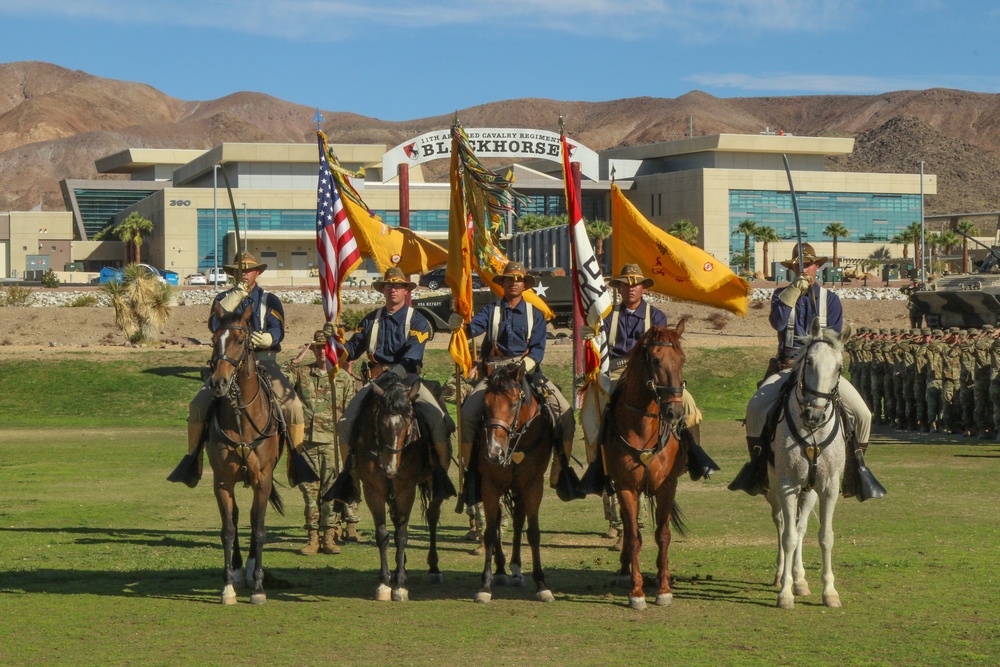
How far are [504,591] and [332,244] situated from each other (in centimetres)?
590

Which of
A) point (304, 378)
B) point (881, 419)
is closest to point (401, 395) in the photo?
point (304, 378)

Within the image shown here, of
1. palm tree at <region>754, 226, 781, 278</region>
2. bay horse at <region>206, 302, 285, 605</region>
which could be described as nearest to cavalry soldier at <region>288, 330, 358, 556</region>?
bay horse at <region>206, 302, 285, 605</region>

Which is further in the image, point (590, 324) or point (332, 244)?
point (332, 244)

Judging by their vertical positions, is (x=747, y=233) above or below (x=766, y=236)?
above

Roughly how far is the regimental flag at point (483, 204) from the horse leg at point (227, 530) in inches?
176

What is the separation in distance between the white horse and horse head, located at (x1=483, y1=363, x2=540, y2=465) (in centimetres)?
229

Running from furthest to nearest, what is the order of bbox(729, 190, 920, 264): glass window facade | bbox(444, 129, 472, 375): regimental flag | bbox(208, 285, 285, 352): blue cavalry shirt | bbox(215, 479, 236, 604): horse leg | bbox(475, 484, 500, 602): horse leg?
bbox(729, 190, 920, 264): glass window facade, bbox(444, 129, 472, 375): regimental flag, bbox(208, 285, 285, 352): blue cavalry shirt, bbox(215, 479, 236, 604): horse leg, bbox(475, 484, 500, 602): horse leg

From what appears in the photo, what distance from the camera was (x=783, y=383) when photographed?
Answer: 40.7 feet

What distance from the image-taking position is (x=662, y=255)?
49.0 ft

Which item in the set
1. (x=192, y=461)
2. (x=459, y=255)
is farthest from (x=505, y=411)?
(x=459, y=255)

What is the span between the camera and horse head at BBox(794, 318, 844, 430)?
37.5 feet

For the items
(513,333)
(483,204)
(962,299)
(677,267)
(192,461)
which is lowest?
(192,461)

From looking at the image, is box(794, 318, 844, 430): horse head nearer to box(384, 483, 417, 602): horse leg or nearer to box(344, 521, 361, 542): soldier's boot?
box(384, 483, 417, 602): horse leg

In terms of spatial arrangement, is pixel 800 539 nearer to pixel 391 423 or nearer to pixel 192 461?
pixel 391 423
